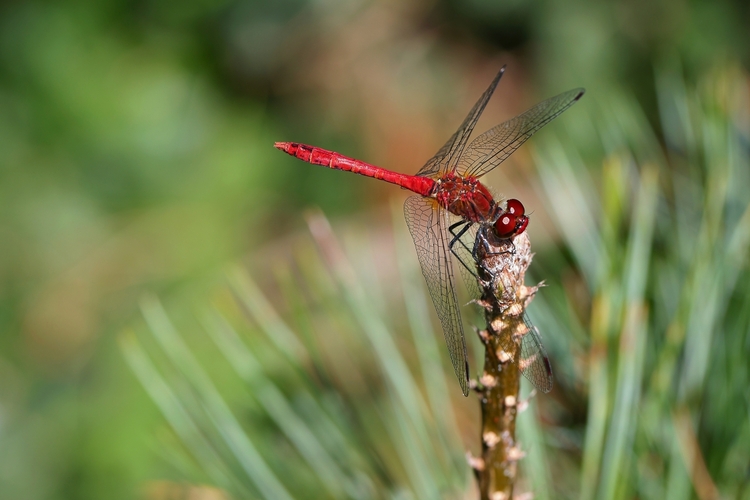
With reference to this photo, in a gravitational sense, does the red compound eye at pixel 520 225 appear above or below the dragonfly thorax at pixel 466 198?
below

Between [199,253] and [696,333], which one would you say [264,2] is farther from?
[696,333]

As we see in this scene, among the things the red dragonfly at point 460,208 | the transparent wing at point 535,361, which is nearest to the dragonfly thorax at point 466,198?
the red dragonfly at point 460,208

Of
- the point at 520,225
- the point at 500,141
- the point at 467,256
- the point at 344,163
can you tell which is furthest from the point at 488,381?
the point at 344,163

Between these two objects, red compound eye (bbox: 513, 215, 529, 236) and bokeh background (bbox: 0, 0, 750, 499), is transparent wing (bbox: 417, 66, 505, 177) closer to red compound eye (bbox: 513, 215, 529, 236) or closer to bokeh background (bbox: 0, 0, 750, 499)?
bokeh background (bbox: 0, 0, 750, 499)

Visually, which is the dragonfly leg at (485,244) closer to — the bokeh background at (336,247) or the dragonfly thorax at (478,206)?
the dragonfly thorax at (478,206)

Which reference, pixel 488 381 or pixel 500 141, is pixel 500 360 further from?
pixel 500 141

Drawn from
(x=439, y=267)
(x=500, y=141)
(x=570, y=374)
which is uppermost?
(x=500, y=141)
